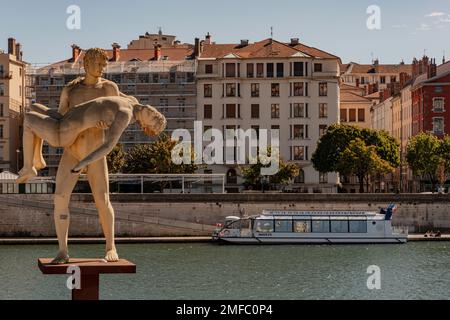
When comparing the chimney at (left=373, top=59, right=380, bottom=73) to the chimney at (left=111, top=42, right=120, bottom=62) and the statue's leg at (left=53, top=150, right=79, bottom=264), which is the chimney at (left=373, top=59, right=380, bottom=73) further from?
the statue's leg at (left=53, top=150, right=79, bottom=264)

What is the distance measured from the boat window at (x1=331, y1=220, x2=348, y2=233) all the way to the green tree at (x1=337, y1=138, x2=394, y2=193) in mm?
19460

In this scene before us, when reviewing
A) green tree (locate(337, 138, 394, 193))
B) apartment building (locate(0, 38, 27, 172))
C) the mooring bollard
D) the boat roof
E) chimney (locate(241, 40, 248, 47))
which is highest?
chimney (locate(241, 40, 248, 47))

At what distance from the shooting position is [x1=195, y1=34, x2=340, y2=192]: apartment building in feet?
323

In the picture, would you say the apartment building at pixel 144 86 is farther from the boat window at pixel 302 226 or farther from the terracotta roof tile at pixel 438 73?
the boat window at pixel 302 226

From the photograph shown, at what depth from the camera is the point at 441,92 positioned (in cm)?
10425

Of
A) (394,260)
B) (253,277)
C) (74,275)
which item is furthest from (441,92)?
(74,275)

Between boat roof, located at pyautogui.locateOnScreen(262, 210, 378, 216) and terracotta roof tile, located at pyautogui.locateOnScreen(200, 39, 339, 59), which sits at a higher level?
terracotta roof tile, located at pyautogui.locateOnScreen(200, 39, 339, 59)

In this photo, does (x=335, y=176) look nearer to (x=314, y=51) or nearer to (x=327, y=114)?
(x=327, y=114)

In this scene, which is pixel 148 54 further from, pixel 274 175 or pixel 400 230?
pixel 400 230

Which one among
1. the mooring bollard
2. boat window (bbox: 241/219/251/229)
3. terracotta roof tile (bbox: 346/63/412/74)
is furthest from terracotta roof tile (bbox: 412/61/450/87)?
the mooring bollard

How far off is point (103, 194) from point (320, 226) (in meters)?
56.7

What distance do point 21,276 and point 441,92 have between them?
64.3 metres

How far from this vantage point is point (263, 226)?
2798 inches

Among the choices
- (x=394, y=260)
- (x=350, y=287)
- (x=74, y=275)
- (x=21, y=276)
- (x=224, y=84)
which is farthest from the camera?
(x=224, y=84)
